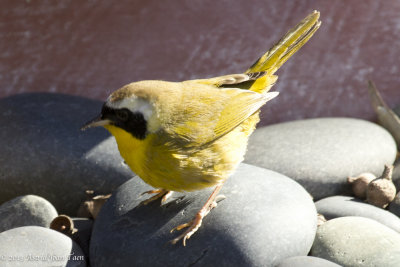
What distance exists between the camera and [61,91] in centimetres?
605

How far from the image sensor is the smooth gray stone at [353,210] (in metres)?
4.14

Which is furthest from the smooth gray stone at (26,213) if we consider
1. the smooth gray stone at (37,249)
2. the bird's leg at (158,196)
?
the bird's leg at (158,196)

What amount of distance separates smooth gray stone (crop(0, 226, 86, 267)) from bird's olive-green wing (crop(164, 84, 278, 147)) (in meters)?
1.01

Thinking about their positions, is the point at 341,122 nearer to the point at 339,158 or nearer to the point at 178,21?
the point at 339,158

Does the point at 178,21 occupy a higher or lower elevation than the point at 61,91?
higher

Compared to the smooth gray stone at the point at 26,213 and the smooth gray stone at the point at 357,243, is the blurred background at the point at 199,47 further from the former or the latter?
the smooth gray stone at the point at 357,243

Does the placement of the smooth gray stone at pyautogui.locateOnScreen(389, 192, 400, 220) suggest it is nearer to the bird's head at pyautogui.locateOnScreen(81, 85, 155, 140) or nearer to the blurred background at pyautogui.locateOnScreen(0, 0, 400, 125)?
the blurred background at pyautogui.locateOnScreen(0, 0, 400, 125)

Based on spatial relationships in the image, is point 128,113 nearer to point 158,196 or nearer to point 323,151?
point 158,196

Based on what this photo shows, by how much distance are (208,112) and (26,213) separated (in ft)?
5.23

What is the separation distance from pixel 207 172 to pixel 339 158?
1.67 metres

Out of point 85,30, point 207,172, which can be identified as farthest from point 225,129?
point 85,30

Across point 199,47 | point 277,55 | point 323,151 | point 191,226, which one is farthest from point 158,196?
point 199,47

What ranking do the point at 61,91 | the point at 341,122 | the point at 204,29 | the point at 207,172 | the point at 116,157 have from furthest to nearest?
the point at 204,29 < the point at 61,91 < the point at 341,122 < the point at 116,157 < the point at 207,172

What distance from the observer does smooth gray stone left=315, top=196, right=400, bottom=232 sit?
4141 mm
